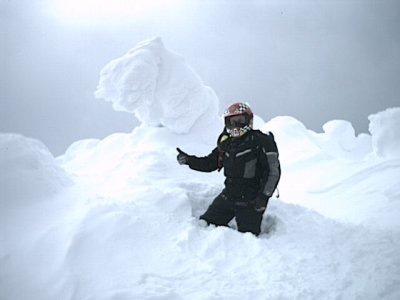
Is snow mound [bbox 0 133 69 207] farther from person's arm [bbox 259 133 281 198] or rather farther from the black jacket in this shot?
person's arm [bbox 259 133 281 198]

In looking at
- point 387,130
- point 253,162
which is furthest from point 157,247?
point 387,130

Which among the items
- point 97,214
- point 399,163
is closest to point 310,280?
point 97,214

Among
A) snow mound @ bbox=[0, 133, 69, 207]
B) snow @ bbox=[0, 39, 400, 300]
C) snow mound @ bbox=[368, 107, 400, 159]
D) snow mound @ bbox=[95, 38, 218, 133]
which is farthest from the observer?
snow mound @ bbox=[368, 107, 400, 159]

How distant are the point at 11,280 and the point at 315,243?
9.17 feet

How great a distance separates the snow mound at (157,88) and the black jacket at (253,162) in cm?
1019

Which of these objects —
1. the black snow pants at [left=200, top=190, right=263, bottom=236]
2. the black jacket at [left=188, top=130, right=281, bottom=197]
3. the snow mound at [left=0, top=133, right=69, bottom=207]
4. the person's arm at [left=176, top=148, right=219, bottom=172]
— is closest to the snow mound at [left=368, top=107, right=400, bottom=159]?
the person's arm at [left=176, top=148, right=219, bottom=172]

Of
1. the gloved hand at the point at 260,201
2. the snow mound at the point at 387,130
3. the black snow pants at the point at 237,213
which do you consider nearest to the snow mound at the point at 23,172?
the black snow pants at the point at 237,213

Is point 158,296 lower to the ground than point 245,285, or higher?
lower

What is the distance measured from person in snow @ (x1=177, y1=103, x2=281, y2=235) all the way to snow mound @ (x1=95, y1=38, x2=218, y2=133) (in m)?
10.1

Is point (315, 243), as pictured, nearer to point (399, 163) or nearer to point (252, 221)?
point (252, 221)

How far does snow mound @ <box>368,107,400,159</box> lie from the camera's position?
14211mm

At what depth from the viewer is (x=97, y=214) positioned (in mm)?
2920

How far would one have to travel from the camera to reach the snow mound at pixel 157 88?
1304 centimetres

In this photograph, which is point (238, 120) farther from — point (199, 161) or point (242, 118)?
point (199, 161)
